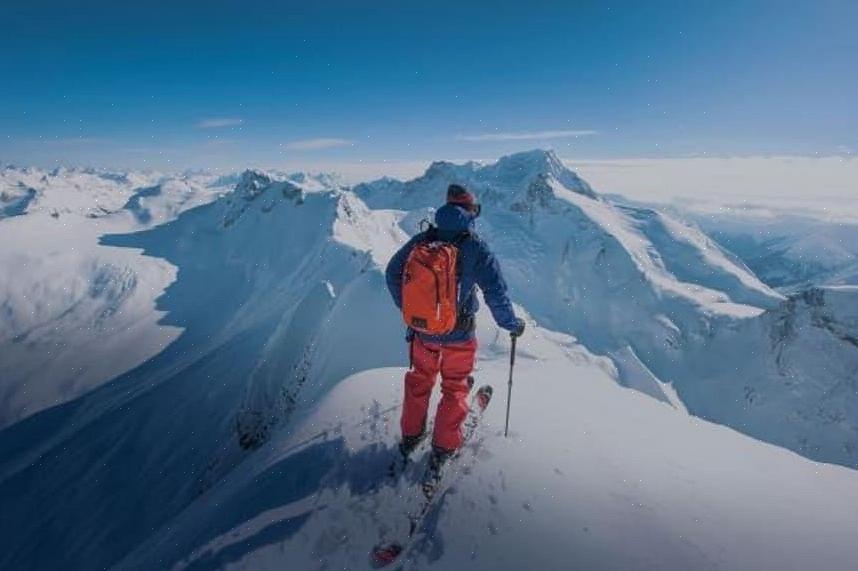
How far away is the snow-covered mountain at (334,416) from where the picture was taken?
18.1ft

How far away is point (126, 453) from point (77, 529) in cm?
1090

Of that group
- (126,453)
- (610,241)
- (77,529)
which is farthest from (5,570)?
(610,241)

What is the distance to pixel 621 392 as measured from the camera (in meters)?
10.5

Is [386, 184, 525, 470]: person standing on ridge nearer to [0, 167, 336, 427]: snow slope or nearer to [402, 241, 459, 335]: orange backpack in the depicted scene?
[402, 241, 459, 335]: orange backpack

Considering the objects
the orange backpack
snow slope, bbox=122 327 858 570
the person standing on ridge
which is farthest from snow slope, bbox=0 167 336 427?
the orange backpack

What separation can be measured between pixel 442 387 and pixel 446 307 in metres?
1.18

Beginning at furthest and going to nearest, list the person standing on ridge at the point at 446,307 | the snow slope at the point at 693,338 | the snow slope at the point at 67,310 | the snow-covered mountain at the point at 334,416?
the snow slope at the point at 693,338
the snow slope at the point at 67,310
the person standing on ridge at the point at 446,307
the snow-covered mountain at the point at 334,416

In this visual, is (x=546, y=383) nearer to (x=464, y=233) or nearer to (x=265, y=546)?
(x=464, y=233)

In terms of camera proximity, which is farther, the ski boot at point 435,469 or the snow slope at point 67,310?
the snow slope at point 67,310

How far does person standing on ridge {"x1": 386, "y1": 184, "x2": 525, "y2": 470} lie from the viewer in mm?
5992

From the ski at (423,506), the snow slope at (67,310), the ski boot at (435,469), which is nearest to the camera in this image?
the ski at (423,506)

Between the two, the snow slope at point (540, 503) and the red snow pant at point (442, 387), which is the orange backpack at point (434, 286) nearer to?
the red snow pant at point (442, 387)

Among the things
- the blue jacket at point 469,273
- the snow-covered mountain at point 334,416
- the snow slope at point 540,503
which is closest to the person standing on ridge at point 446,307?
the blue jacket at point 469,273

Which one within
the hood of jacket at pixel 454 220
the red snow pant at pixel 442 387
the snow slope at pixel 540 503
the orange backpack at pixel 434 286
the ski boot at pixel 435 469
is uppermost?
the hood of jacket at pixel 454 220
